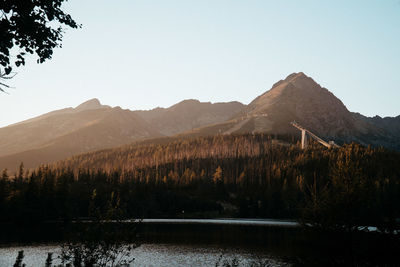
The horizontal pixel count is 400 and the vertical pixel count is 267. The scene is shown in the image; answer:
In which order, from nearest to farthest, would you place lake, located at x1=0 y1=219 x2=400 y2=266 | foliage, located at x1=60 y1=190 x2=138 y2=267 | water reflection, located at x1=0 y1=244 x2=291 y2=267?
lake, located at x1=0 y1=219 x2=400 y2=266, foliage, located at x1=60 y1=190 x2=138 y2=267, water reflection, located at x1=0 y1=244 x2=291 y2=267

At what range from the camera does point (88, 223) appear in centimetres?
3438

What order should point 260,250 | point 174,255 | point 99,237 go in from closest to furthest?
1. point 99,237
2. point 174,255
3. point 260,250

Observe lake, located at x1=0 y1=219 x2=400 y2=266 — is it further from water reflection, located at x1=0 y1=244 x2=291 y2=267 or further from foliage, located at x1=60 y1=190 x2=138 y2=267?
foliage, located at x1=60 y1=190 x2=138 y2=267

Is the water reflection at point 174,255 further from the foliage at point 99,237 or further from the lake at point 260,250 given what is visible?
the foliage at point 99,237

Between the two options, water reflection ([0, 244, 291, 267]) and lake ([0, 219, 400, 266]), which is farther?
water reflection ([0, 244, 291, 267])

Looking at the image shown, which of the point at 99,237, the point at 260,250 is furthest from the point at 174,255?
the point at 99,237

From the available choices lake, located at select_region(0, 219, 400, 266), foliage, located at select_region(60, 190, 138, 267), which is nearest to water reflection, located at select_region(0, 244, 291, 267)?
lake, located at select_region(0, 219, 400, 266)

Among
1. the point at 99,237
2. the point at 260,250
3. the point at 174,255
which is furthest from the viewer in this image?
the point at 260,250

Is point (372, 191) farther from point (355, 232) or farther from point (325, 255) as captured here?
point (325, 255)

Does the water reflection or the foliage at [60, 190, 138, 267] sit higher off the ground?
the foliage at [60, 190, 138, 267]

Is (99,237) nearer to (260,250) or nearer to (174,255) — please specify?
(174,255)

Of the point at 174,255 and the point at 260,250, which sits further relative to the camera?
the point at 260,250

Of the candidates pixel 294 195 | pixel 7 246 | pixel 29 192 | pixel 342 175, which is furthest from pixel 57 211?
pixel 342 175

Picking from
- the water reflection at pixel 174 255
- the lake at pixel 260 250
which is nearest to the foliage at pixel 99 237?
the lake at pixel 260 250
